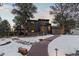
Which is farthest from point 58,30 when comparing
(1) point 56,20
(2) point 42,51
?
(2) point 42,51

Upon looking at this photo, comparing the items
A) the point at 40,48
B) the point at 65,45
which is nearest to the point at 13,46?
the point at 40,48

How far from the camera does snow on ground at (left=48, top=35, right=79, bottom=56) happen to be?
79.3 inches

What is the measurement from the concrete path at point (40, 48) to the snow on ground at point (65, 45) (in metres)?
0.04

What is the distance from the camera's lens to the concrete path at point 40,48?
6.68ft

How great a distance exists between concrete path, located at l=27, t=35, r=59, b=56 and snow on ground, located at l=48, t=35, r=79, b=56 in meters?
0.04

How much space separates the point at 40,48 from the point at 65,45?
0.72ft

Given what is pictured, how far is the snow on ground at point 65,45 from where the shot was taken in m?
2.01

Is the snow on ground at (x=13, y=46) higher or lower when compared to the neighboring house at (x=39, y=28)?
lower

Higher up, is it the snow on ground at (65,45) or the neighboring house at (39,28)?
the neighboring house at (39,28)

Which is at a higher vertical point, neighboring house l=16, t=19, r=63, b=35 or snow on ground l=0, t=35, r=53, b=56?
neighboring house l=16, t=19, r=63, b=35

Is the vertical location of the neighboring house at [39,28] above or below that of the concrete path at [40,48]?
above

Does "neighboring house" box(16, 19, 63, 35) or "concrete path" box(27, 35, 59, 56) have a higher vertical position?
"neighboring house" box(16, 19, 63, 35)

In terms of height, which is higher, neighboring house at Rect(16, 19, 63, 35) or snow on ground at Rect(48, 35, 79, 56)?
neighboring house at Rect(16, 19, 63, 35)

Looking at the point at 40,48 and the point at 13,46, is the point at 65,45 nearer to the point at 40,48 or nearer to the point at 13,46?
the point at 40,48
